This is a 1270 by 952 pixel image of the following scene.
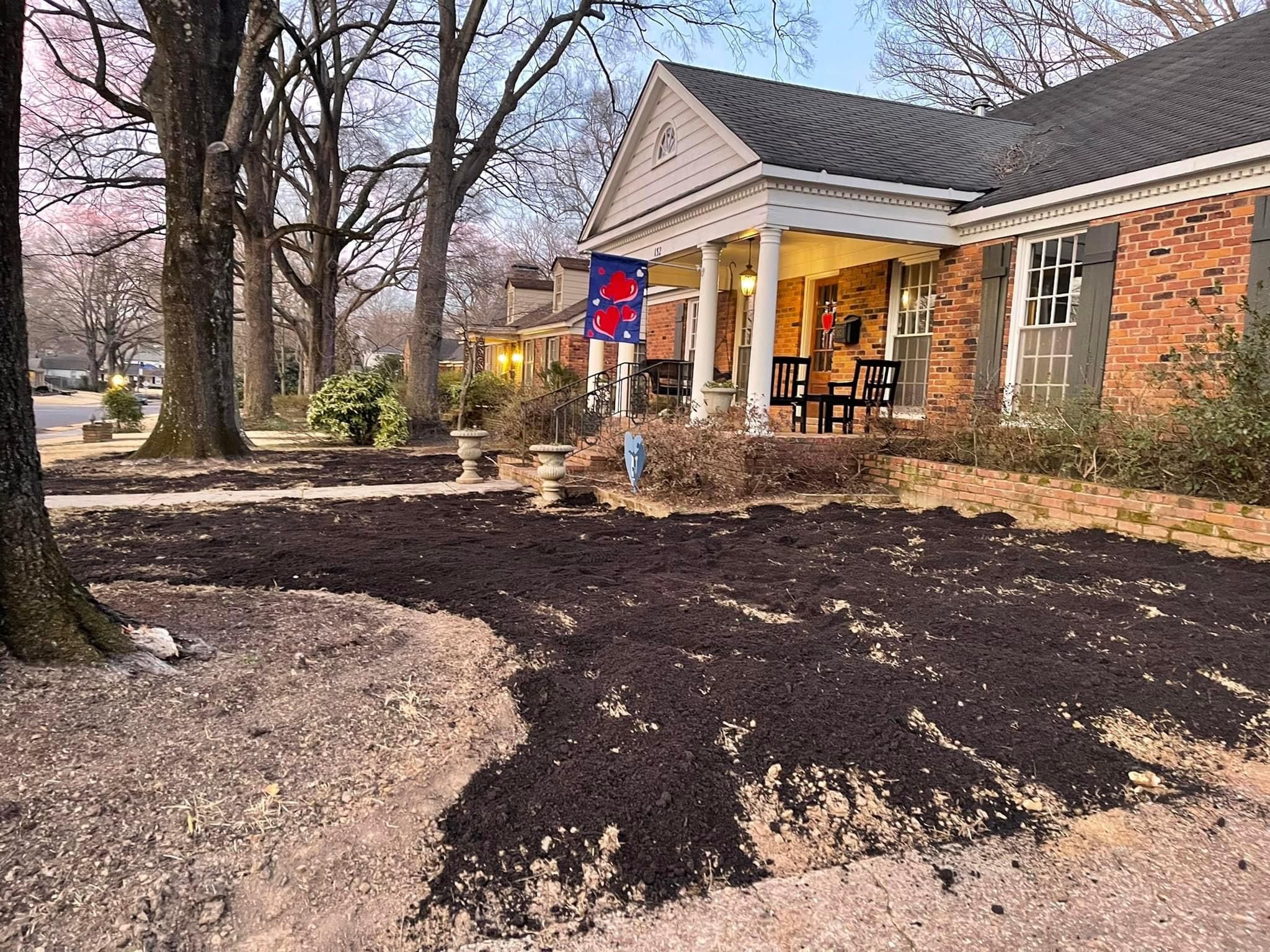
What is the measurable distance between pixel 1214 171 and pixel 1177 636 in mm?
5143

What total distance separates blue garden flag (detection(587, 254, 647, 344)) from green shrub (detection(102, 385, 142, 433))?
10.9 m

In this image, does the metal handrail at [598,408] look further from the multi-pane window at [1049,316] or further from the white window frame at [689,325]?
the white window frame at [689,325]

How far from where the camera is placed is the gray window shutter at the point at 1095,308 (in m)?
7.31

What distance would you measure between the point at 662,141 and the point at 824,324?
364cm

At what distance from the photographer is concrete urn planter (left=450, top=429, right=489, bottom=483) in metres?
8.93

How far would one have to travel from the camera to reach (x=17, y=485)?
8.33 ft

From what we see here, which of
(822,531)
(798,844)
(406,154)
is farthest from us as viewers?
(406,154)

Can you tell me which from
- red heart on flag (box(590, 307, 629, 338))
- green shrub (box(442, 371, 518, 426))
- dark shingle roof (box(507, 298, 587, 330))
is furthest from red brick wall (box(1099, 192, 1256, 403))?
dark shingle roof (box(507, 298, 587, 330))

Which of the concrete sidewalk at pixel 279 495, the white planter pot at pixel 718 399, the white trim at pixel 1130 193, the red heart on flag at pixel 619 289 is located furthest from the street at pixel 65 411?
the white trim at pixel 1130 193

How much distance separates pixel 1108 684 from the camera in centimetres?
299

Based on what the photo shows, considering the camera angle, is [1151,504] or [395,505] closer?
[1151,504]

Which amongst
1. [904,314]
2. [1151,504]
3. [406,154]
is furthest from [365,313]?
[1151,504]

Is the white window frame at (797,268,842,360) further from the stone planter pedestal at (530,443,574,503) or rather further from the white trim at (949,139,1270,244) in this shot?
the stone planter pedestal at (530,443,574,503)

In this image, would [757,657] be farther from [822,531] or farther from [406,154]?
[406,154]
